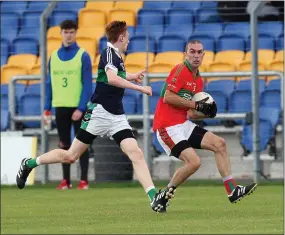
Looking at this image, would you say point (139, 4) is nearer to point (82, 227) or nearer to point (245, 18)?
point (245, 18)

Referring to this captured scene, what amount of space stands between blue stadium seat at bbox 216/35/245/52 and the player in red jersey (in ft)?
27.7

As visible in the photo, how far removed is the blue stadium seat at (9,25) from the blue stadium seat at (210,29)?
374 cm

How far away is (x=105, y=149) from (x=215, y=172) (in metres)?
1.85

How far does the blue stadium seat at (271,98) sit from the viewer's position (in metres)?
18.5

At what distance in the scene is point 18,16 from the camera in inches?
890

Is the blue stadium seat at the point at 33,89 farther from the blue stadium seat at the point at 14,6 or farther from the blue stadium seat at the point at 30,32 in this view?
the blue stadium seat at the point at 14,6

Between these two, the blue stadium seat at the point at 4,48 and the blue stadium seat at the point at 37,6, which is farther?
the blue stadium seat at the point at 37,6

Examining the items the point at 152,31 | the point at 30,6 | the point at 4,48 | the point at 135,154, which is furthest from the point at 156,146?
the point at 135,154

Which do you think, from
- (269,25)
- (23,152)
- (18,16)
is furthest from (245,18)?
(23,152)

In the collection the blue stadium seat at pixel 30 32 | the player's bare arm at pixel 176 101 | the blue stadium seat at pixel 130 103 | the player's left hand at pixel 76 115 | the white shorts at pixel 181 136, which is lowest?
the blue stadium seat at pixel 130 103

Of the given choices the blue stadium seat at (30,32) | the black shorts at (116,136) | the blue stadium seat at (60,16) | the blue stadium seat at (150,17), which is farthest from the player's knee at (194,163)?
the blue stadium seat at (60,16)

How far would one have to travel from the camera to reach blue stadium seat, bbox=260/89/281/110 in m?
18.5

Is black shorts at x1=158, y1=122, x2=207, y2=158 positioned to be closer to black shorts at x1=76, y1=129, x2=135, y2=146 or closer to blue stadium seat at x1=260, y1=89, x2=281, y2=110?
black shorts at x1=76, y1=129, x2=135, y2=146

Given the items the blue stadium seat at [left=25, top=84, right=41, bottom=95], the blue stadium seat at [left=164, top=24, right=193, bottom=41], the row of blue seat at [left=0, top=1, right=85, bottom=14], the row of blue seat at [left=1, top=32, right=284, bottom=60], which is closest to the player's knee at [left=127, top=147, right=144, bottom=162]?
the blue stadium seat at [left=25, top=84, right=41, bottom=95]
